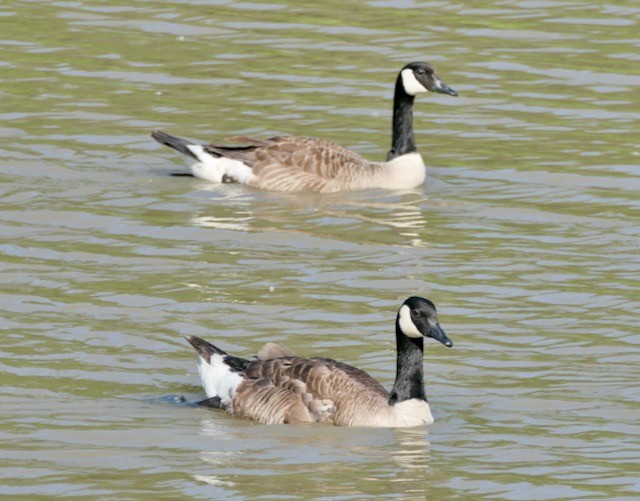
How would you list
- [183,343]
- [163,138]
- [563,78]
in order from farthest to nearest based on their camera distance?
[563,78], [163,138], [183,343]

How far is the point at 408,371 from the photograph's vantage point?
512 inches

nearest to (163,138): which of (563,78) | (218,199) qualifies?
(218,199)

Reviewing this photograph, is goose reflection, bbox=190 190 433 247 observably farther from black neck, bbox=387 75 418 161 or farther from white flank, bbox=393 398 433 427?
white flank, bbox=393 398 433 427

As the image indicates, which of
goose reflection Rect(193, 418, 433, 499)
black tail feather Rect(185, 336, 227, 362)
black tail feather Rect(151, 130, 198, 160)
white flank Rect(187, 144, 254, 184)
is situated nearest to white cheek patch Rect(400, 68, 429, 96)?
white flank Rect(187, 144, 254, 184)

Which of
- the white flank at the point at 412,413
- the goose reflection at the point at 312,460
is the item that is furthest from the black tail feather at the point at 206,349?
the white flank at the point at 412,413

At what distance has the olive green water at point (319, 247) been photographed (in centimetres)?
1200

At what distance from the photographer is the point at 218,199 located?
19875mm

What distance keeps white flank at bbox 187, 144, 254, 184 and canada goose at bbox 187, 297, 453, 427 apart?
686 cm

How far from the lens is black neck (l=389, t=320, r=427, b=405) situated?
508 inches

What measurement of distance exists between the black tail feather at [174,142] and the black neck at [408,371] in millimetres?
7548

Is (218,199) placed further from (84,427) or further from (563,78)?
(84,427)

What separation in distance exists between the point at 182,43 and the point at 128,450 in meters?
14.0

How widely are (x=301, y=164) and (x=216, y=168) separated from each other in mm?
948

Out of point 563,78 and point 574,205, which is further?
point 563,78
